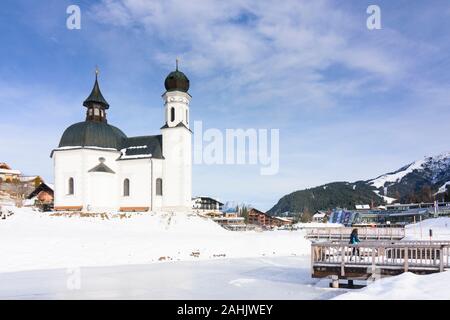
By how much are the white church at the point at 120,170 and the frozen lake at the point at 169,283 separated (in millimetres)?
28843

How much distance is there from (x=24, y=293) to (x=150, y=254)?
1369 centimetres

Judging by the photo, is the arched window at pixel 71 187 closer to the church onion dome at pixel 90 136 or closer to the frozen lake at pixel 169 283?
the church onion dome at pixel 90 136

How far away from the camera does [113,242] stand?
29891 mm

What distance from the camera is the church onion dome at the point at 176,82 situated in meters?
56.1

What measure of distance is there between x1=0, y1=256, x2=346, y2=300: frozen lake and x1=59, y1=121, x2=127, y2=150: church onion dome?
32080 millimetres

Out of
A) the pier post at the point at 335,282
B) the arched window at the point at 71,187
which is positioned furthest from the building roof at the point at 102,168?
the pier post at the point at 335,282

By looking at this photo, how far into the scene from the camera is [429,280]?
11.6 meters

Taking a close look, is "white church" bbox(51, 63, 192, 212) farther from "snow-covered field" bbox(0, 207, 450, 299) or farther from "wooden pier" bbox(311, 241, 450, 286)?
"wooden pier" bbox(311, 241, 450, 286)

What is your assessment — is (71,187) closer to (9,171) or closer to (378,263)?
(378,263)

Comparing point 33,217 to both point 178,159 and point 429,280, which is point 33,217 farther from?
point 429,280

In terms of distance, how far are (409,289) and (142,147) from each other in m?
46.9

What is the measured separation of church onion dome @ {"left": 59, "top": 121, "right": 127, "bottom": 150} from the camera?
52.5m

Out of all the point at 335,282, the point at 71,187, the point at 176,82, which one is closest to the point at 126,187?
the point at 71,187
